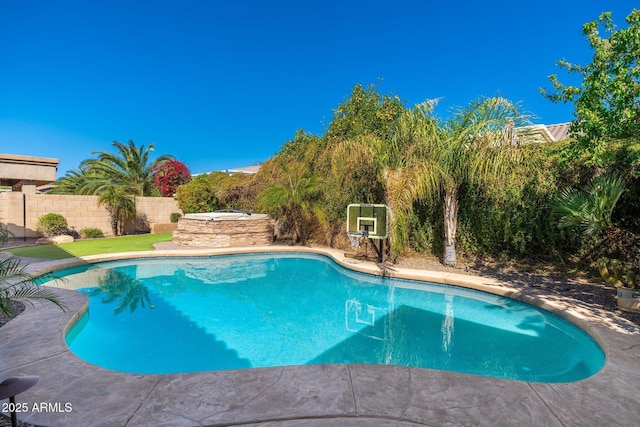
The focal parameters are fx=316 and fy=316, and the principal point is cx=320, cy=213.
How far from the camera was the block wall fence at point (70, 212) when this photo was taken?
12523 millimetres

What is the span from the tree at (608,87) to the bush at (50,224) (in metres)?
17.2

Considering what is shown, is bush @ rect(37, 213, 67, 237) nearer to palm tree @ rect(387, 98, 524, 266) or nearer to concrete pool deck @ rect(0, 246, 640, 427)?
concrete pool deck @ rect(0, 246, 640, 427)

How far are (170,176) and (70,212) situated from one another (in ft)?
31.1

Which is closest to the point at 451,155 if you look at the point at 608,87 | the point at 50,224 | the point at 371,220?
the point at 371,220

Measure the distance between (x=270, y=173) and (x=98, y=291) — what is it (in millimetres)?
9553

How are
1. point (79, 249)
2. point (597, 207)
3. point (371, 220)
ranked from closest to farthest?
1. point (597, 207)
2. point (371, 220)
3. point (79, 249)

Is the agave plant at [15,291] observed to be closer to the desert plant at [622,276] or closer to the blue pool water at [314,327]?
the blue pool water at [314,327]

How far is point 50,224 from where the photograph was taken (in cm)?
1295

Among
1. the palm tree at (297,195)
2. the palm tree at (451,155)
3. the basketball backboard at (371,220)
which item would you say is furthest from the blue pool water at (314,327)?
the palm tree at (297,195)

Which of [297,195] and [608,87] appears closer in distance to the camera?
[608,87]

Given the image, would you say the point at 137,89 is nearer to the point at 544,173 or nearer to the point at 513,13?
the point at 513,13

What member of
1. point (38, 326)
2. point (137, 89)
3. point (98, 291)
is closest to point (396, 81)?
point (98, 291)

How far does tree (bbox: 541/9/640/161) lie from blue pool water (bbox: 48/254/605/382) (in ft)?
9.86

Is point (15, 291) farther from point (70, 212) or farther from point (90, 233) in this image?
point (70, 212)
